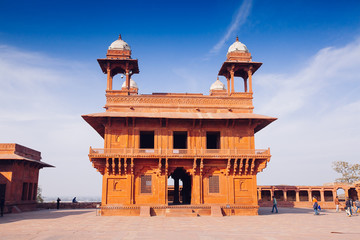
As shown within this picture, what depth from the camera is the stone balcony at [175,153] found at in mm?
20750

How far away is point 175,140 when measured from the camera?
29781mm

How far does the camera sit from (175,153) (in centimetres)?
2123

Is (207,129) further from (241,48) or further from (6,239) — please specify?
(6,239)

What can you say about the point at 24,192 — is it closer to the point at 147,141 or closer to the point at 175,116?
the point at 147,141

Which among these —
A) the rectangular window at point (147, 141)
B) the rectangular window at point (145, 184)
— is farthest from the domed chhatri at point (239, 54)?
the rectangular window at point (145, 184)

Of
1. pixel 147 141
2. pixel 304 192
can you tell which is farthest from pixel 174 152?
pixel 304 192

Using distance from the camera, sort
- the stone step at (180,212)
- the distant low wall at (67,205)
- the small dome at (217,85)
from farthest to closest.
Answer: the small dome at (217,85), the distant low wall at (67,205), the stone step at (180,212)

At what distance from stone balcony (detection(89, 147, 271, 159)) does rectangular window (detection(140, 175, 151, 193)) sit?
68.3 inches

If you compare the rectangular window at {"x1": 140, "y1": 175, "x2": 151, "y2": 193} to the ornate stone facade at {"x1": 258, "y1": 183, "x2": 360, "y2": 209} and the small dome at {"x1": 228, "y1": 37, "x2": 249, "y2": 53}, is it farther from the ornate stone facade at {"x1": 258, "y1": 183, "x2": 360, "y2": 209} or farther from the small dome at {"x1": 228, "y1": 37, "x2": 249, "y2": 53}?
the ornate stone facade at {"x1": 258, "y1": 183, "x2": 360, "y2": 209}

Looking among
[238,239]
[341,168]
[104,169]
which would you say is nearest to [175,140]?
[104,169]

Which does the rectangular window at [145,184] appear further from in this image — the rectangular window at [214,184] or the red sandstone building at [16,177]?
the red sandstone building at [16,177]

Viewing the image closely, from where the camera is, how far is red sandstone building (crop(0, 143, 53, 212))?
84.0ft

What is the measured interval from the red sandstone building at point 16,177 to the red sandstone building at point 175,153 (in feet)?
29.3

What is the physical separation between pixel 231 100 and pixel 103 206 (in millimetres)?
12399
